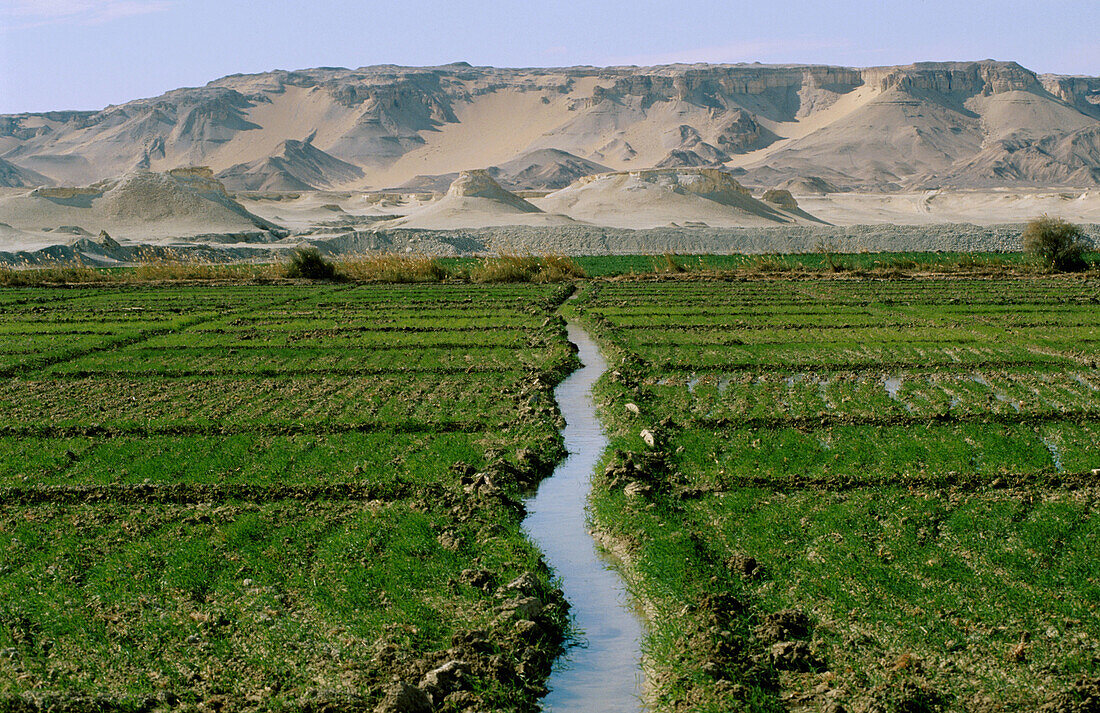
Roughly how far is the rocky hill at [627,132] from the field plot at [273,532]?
128 meters

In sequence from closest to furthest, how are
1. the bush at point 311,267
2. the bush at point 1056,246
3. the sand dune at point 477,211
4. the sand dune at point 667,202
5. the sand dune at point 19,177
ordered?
the bush at point 1056,246 < the bush at point 311,267 < the sand dune at point 477,211 < the sand dune at point 667,202 < the sand dune at point 19,177

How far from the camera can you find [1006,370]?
571 inches

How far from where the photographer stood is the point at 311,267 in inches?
1505

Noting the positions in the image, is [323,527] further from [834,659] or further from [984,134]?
[984,134]

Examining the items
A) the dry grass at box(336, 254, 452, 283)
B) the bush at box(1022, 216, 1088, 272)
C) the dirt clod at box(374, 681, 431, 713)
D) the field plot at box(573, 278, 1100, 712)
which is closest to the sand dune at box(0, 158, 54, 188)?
the dry grass at box(336, 254, 452, 283)

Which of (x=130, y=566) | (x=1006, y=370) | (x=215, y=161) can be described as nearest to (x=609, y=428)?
(x=130, y=566)

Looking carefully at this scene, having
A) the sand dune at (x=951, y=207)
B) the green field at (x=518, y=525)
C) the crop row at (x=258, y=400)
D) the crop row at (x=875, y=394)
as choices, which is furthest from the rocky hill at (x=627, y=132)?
the crop row at (x=258, y=400)

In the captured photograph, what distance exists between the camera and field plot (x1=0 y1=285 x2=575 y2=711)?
212 inches

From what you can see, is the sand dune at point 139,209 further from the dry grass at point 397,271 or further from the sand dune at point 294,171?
the sand dune at point 294,171

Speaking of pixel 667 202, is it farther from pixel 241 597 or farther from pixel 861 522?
pixel 241 597

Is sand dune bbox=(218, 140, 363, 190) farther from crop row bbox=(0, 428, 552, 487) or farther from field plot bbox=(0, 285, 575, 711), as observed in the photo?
crop row bbox=(0, 428, 552, 487)

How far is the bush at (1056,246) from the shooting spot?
3616cm

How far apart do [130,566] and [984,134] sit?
6753 inches

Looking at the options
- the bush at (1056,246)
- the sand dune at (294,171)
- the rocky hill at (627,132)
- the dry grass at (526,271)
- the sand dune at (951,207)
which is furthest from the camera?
the sand dune at (294,171)
